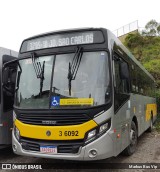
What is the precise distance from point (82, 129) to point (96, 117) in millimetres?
370

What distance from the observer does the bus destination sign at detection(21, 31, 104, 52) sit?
18.8 feet

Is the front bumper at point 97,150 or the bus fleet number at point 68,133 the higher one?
the bus fleet number at point 68,133

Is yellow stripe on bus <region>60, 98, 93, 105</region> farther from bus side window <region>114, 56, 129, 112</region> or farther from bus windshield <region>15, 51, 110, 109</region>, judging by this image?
bus side window <region>114, 56, 129, 112</region>

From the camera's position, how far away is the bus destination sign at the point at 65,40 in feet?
18.8

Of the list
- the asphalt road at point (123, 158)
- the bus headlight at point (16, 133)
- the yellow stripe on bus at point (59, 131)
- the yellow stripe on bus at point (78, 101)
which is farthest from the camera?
the asphalt road at point (123, 158)

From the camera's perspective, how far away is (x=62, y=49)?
5801 mm

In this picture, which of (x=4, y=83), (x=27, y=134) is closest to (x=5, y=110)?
(x=4, y=83)

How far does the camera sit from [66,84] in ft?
18.0

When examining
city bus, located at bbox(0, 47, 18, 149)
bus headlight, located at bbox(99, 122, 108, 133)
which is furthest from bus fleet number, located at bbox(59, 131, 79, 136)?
city bus, located at bbox(0, 47, 18, 149)

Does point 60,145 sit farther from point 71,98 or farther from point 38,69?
point 38,69

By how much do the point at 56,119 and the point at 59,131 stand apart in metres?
0.25

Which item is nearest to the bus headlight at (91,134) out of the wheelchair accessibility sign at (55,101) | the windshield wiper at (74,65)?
the wheelchair accessibility sign at (55,101)

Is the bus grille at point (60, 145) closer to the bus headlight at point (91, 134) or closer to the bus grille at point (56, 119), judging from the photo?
the bus headlight at point (91, 134)

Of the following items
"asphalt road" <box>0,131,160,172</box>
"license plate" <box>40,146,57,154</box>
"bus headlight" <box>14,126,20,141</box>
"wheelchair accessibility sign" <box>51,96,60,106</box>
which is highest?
"wheelchair accessibility sign" <box>51,96,60,106</box>
